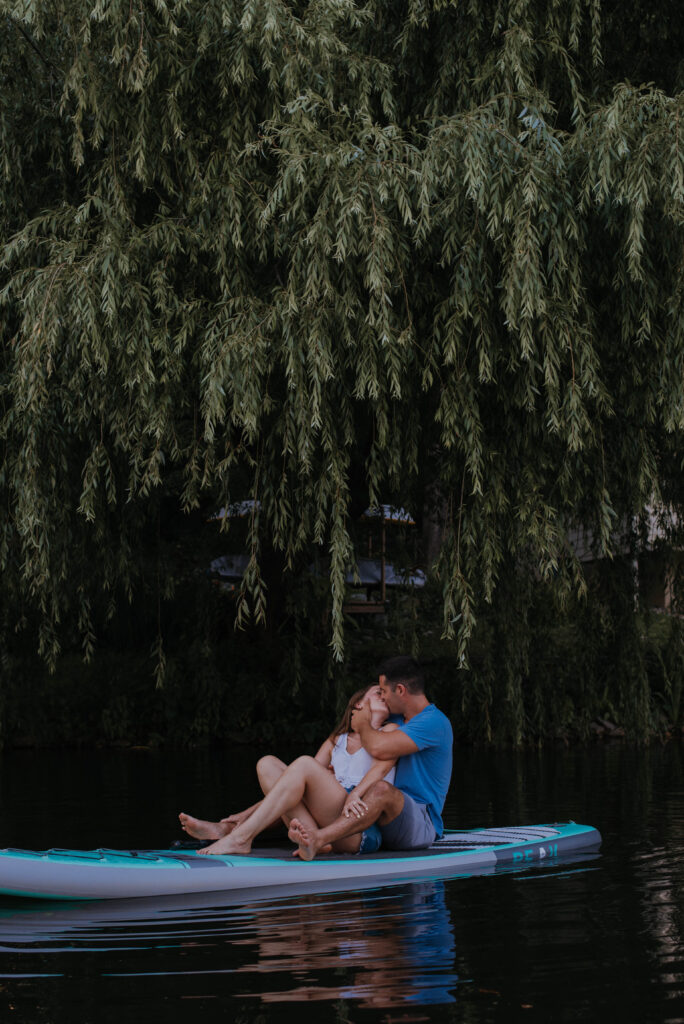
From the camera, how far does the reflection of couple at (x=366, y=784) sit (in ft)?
21.2

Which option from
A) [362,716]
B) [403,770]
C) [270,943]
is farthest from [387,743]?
[270,943]

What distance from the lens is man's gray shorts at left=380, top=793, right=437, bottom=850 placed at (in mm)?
6859

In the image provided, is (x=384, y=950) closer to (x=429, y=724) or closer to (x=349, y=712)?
(x=429, y=724)

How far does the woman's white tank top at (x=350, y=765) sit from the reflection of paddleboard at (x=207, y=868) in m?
0.39

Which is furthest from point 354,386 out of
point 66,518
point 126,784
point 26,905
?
point 126,784

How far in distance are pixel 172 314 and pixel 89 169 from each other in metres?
1.65

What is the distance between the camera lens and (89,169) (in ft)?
29.9

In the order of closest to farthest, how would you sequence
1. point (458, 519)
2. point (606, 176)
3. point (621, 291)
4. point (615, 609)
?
point (606, 176) → point (621, 291) → point (458, 519) → point (615, 609)

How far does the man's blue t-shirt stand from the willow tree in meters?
1.12

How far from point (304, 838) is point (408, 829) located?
78cm

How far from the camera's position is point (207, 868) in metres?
6.19

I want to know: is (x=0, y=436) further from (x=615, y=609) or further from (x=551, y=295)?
(x=615, y=609)

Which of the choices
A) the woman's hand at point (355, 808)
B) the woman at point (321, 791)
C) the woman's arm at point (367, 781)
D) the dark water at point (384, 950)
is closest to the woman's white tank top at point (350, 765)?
the woman at point (321, 791)

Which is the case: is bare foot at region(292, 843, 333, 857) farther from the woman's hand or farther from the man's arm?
the man's arm
